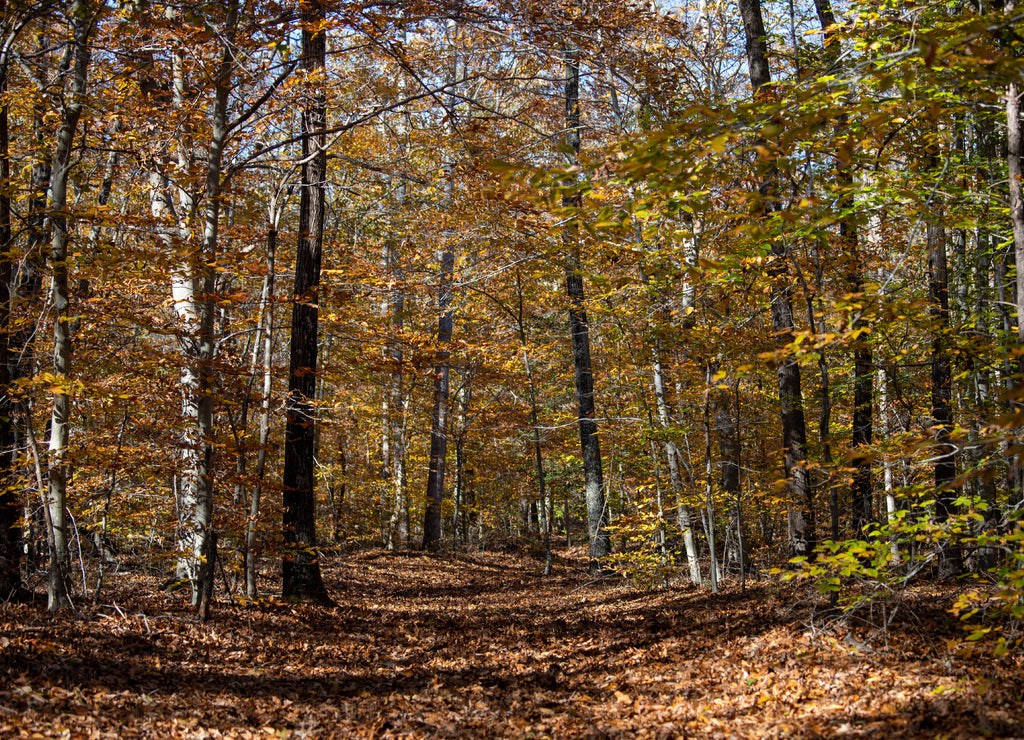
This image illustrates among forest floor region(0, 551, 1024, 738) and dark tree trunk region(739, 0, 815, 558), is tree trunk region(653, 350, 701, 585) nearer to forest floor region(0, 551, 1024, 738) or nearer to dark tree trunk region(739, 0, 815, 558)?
dark tree trunk region(739, 0, 815, 558)

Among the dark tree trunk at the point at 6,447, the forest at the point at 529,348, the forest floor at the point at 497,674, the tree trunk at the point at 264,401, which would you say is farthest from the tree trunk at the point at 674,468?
the dark tree trunk at the point at 6,447

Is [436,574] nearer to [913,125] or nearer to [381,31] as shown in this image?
[381,31]

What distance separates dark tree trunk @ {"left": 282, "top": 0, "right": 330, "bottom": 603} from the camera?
849cm

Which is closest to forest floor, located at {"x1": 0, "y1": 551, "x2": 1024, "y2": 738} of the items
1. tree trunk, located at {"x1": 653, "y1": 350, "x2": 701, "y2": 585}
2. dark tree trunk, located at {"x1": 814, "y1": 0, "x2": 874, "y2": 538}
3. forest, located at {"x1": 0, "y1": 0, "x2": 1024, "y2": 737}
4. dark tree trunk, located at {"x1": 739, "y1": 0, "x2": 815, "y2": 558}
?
forest, located at {"x1": 0, "y1": 0, "x2": 1024, "y2": 737}

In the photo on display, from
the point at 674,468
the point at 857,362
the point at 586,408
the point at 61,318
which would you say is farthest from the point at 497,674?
the point at 586,408

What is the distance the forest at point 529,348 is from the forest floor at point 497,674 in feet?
0.15

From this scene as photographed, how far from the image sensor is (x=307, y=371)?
830cm

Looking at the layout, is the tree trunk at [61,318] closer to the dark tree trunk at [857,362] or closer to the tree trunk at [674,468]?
the tree trunk at [674,468]

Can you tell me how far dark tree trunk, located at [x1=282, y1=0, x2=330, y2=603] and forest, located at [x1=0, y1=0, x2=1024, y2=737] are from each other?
49 millimetres

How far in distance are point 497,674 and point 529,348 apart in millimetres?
7338

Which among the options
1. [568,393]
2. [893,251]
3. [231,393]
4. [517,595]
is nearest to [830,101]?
[231,393]

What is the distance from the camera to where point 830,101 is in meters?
4.05

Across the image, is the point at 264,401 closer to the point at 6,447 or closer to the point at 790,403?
the point at 6,447

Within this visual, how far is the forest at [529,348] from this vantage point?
4.17 metres
